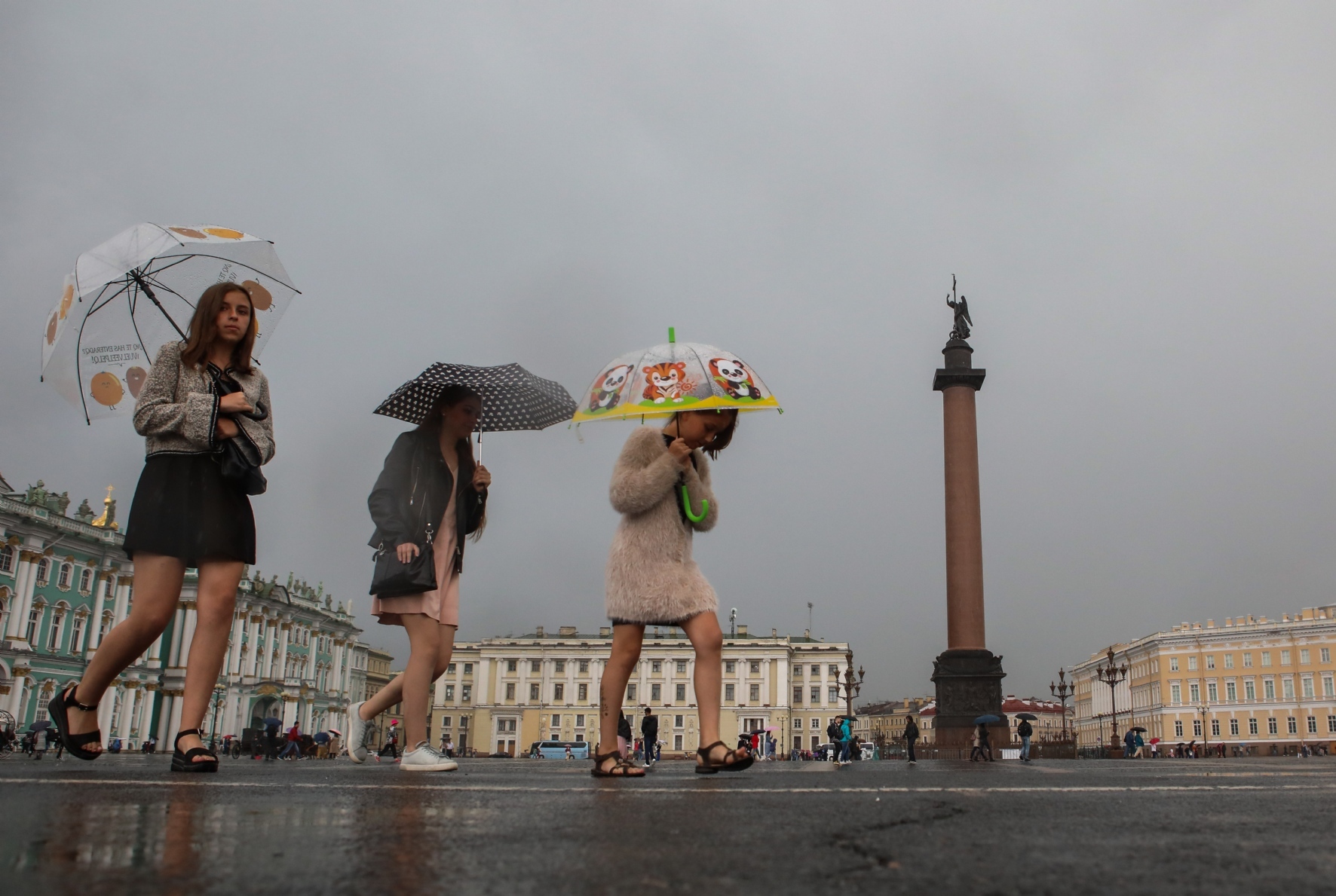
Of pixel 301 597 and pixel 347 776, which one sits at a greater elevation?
pixel 301 597

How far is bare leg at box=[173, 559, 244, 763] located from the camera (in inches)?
169

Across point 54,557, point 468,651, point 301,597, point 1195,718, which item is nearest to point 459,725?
point 468,651

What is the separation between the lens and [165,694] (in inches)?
2163

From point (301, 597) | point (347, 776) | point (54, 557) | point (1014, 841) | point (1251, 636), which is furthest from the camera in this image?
point (1251, 636)

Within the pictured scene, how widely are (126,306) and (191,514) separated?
1.53 metres

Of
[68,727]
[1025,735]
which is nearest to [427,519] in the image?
[68,727]

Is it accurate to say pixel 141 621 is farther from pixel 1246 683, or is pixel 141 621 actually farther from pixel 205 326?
pixel 1246 683

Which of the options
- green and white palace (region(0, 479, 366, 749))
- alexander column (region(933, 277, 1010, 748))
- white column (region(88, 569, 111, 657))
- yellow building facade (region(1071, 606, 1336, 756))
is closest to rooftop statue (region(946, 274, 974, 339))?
alexander column (region(933, 277, 1010, 748))

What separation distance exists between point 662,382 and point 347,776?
2.18 m

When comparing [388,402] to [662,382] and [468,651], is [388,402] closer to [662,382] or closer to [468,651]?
[662,382]

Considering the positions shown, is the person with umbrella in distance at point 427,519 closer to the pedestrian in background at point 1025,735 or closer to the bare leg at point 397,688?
the bare leg at point 397,688

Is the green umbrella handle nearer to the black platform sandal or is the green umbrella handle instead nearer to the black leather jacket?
the black leather jacket

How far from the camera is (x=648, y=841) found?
1.90m

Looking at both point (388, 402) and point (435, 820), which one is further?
point (388, 402)
